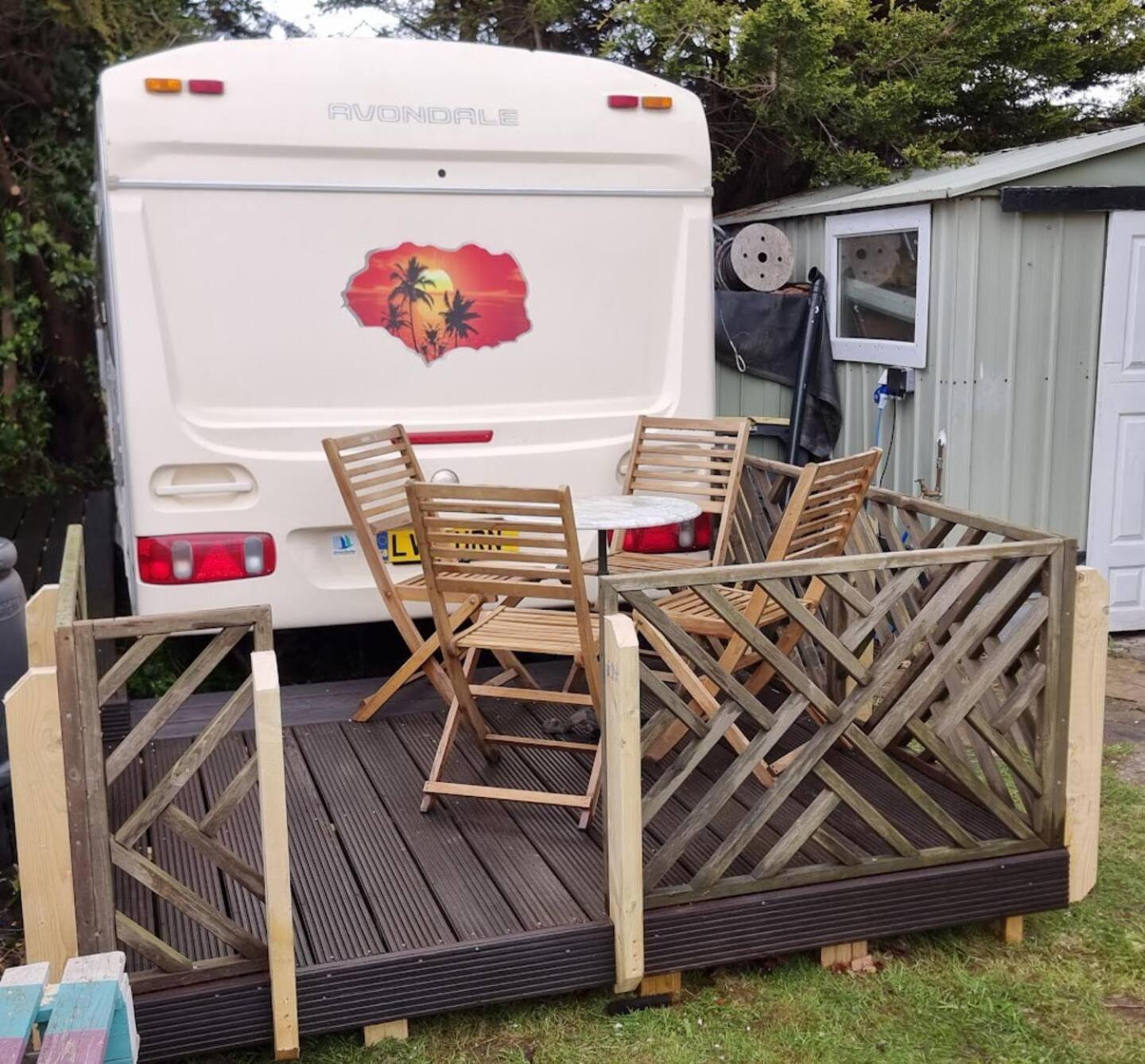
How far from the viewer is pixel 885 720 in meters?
3.33

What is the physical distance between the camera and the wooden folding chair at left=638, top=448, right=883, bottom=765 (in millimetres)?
3852

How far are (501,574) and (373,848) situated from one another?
855mm

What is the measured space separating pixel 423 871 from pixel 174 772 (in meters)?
0.95

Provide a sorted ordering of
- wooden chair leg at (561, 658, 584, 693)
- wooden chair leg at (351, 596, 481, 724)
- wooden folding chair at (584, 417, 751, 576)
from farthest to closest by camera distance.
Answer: wooden folding chair at (584, 417, 751, 576), wooden chair leg at (561, 658, 584, 693), wooden chair leg at (351, 596, 481, 724)

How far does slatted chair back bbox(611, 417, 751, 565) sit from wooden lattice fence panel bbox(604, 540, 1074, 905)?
4.74 ft

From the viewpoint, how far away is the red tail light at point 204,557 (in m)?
4.48

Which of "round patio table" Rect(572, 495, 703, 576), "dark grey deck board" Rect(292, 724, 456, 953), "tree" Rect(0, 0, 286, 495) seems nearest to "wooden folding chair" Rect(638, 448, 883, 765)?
"round patio table" Rect(572, 495, 703, 576)

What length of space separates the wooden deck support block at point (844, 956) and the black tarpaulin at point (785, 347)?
13.8ft

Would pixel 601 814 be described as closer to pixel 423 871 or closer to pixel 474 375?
pixel 423 871

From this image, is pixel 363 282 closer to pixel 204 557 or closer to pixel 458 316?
pixel 458 316

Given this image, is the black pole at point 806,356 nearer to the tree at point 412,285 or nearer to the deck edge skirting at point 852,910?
the tree at point 412,285

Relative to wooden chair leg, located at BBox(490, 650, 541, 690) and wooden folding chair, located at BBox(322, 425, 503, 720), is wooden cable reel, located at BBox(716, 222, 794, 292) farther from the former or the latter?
wooden chair leg, located at BBox(490, 650, 541, 690)

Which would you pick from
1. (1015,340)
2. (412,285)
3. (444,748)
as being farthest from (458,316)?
(1015,340)

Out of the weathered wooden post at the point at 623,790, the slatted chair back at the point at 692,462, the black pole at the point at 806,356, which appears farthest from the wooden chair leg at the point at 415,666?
the black pole at the point at 806,356
